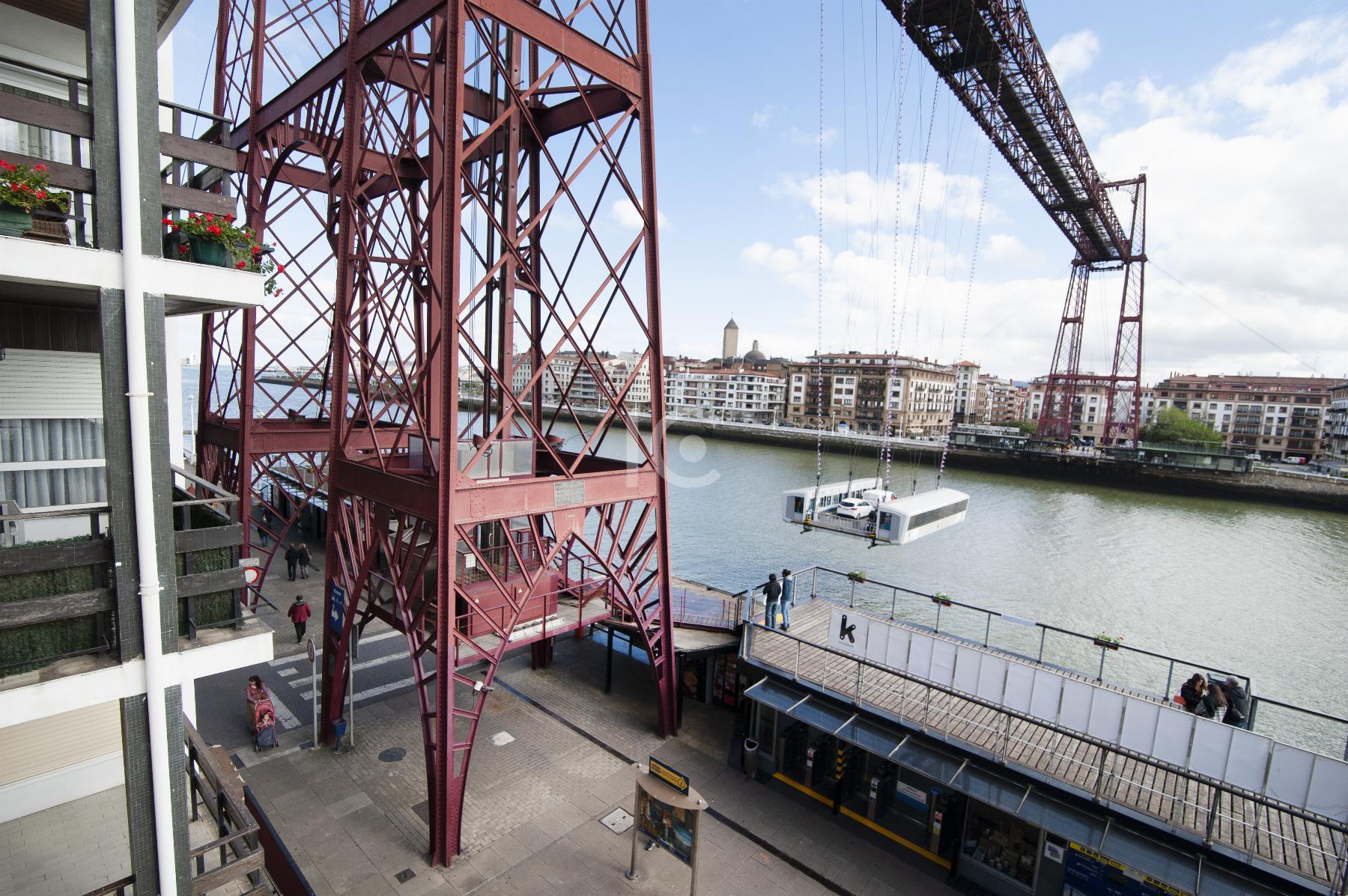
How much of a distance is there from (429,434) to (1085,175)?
1803 inches

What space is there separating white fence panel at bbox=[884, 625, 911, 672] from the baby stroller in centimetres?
1056

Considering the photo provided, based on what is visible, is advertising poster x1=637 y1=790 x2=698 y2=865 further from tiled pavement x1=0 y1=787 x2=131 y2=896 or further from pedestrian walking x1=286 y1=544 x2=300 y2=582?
pedestrian walking x1=286 y1=544 x2=300 y2=582

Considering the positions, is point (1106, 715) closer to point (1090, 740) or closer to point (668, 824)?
point (1090, 740)

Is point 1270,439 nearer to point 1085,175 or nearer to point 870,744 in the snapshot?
point 1085,175

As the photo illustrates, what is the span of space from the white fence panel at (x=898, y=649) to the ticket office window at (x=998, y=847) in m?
2.13

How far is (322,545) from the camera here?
24344 mm

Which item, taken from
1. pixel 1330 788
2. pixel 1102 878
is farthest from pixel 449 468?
pixel 1330 788

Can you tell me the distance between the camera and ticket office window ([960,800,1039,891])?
29.4ft

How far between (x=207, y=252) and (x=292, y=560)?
16.9 metres

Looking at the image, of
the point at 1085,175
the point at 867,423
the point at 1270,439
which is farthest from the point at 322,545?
the point at 1270,439

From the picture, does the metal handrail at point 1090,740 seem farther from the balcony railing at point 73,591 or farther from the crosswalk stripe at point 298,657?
the crosswalk stripe at point 298,657

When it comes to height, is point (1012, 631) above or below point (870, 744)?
below

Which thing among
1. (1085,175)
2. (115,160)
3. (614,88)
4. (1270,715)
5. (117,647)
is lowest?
(1270,715)

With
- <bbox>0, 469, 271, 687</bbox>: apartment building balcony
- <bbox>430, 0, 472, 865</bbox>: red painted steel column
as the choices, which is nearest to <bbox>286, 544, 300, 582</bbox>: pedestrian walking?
<bbox>430, 0, 472, 865</bbox>: red painted steel column
